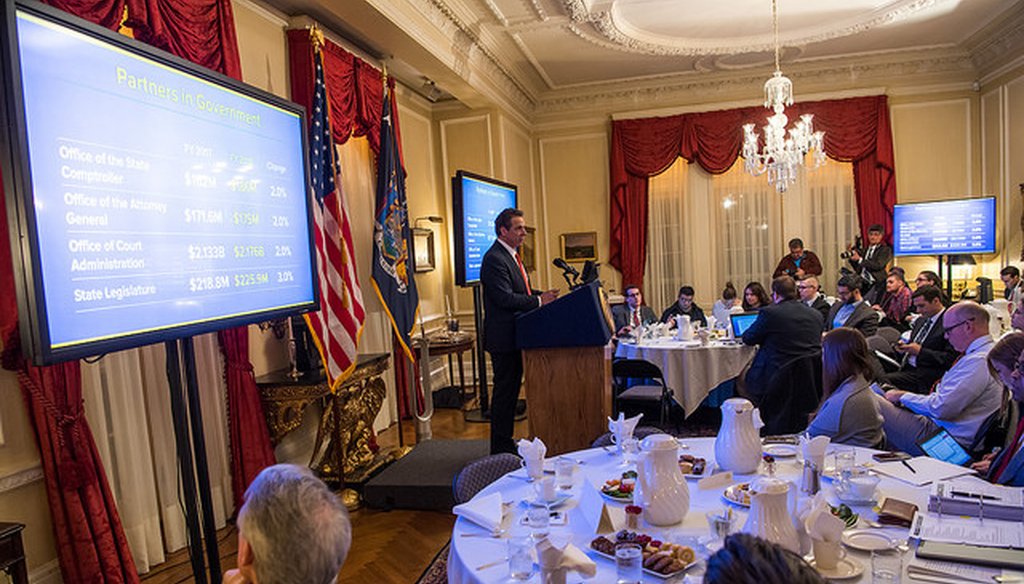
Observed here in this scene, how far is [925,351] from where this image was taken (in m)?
4.14

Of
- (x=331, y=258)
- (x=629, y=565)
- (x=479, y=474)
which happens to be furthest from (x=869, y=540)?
(x=331, y=258)

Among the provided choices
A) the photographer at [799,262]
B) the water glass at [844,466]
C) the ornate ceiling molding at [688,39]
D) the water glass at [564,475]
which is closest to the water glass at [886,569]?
the water glass at [844,466]

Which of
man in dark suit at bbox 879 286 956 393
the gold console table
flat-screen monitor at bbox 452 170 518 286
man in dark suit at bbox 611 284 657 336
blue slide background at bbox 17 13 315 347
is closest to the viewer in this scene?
blue slide background at bbox 17 13 315 347

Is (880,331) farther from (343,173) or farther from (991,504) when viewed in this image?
(343,173)

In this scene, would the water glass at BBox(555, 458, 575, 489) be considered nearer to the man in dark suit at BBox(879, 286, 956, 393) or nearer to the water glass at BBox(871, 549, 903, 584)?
the water glass at BBox(871, 549, 903, 584)

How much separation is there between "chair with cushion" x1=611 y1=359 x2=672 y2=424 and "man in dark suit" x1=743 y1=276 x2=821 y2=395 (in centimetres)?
83

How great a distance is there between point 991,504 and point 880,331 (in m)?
4.12

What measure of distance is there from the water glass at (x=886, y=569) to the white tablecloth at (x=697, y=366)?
3.66 m

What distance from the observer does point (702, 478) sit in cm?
197

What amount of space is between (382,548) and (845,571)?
2.56 metres

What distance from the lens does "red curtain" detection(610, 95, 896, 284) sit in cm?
766

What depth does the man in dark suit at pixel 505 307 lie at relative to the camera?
144 inches

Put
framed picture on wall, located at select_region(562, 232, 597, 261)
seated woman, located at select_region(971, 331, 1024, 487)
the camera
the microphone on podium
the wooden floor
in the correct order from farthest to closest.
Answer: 1. framed picture on wall, located at select_region(562, 232, 597, 261)
2. the camera
3. the microphone on podium
4. the wooden floor
5. seated woman, located at select_region(971, 331, 1024, 487)

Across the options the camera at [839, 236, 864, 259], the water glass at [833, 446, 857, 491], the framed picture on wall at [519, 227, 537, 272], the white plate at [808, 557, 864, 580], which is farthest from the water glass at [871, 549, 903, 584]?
the camera at [839, 236, 864, 259]
